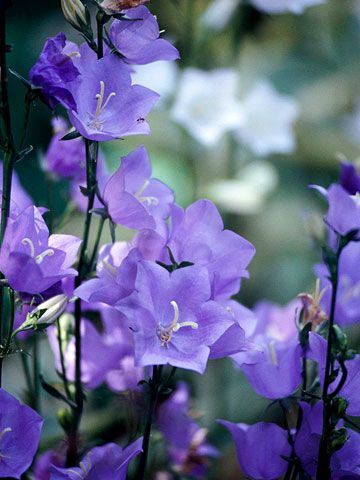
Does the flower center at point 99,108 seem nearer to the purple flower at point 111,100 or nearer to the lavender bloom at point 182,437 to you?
the purple flower at point 111,100

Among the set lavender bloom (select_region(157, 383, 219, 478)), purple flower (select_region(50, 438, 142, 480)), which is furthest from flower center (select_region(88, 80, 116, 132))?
lavender bloom (select_region(157, 383, 219, 478))

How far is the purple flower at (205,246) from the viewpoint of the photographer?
615 mm

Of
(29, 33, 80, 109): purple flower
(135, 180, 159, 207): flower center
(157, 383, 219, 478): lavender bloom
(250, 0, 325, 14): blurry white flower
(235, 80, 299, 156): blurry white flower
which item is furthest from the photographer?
(235, 80, 299, 156): blurry white flower

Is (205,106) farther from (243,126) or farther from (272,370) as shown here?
(272,370)

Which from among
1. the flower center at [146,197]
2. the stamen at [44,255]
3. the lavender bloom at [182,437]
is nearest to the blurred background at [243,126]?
the lavender bloom at [182,437]

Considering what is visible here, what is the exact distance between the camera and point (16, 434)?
0.59m

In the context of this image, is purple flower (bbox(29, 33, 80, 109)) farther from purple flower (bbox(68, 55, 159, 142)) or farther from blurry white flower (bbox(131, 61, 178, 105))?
blurry white flower (bbox(131, 61, 178, 105))

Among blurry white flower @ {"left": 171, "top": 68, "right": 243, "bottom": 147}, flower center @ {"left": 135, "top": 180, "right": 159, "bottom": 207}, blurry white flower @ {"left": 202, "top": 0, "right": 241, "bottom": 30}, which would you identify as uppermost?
flower center @ {"left": 135, "top": 180, "right": 159, "bottom": 207}

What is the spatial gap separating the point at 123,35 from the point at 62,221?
244 mm

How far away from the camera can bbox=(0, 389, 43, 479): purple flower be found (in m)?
0.58

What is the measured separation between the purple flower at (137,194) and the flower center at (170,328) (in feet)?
0.21

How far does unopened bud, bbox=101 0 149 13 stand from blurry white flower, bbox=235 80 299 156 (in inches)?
43.1

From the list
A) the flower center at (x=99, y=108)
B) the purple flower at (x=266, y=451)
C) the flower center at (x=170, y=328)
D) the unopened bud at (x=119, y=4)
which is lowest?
the purple flower at (x=266, y=451)

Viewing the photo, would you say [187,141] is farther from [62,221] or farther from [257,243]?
[62,221]
